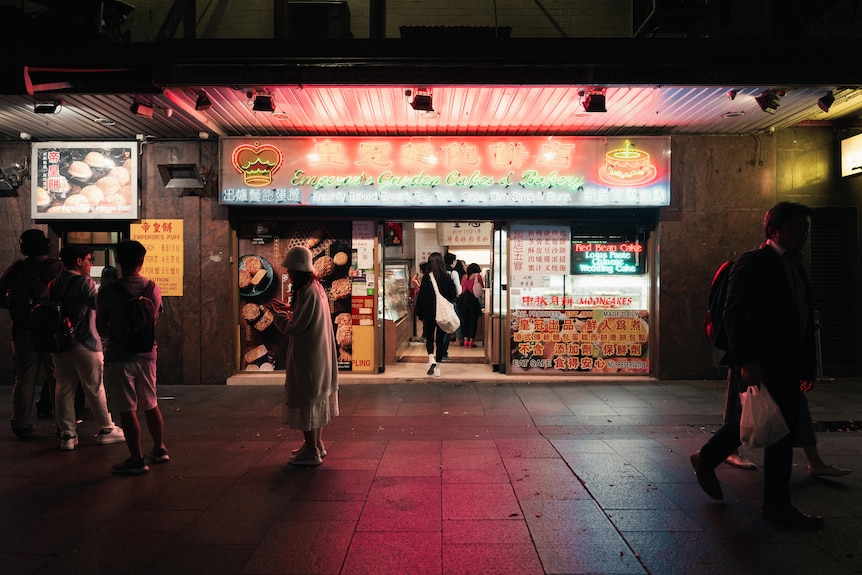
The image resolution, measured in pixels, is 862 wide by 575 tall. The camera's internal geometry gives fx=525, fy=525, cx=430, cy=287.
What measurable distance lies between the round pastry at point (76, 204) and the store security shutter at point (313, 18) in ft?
14.2

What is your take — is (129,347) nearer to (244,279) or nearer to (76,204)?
(244,279)

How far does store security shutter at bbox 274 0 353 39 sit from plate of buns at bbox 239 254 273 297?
12.4 ft

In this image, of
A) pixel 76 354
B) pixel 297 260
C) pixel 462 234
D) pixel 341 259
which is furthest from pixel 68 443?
pixel 462 234

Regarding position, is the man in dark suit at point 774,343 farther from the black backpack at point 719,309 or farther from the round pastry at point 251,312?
the round pastry at point 251,312

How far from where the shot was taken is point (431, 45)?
21.1 ft

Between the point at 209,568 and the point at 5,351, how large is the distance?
8.34m

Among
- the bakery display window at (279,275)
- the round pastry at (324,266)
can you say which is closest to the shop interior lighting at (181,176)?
the bakery display window at (279,275)

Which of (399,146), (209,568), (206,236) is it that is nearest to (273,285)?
(206,236)

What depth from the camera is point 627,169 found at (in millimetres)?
8820

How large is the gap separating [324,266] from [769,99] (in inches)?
282

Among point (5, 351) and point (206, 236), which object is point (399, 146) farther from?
point (5, 351)

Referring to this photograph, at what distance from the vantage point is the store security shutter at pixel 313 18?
8.42 m

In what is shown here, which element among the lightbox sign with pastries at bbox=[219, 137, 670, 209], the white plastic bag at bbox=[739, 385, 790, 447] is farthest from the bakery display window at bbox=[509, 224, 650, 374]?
the white plastic bag at bbox=[739, 385, 790, 447]

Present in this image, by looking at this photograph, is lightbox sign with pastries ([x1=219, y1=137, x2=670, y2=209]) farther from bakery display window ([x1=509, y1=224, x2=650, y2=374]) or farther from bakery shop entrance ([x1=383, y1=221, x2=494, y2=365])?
bakery shop entrance ([x1=383, y1=221, x2=494, y2=365])
